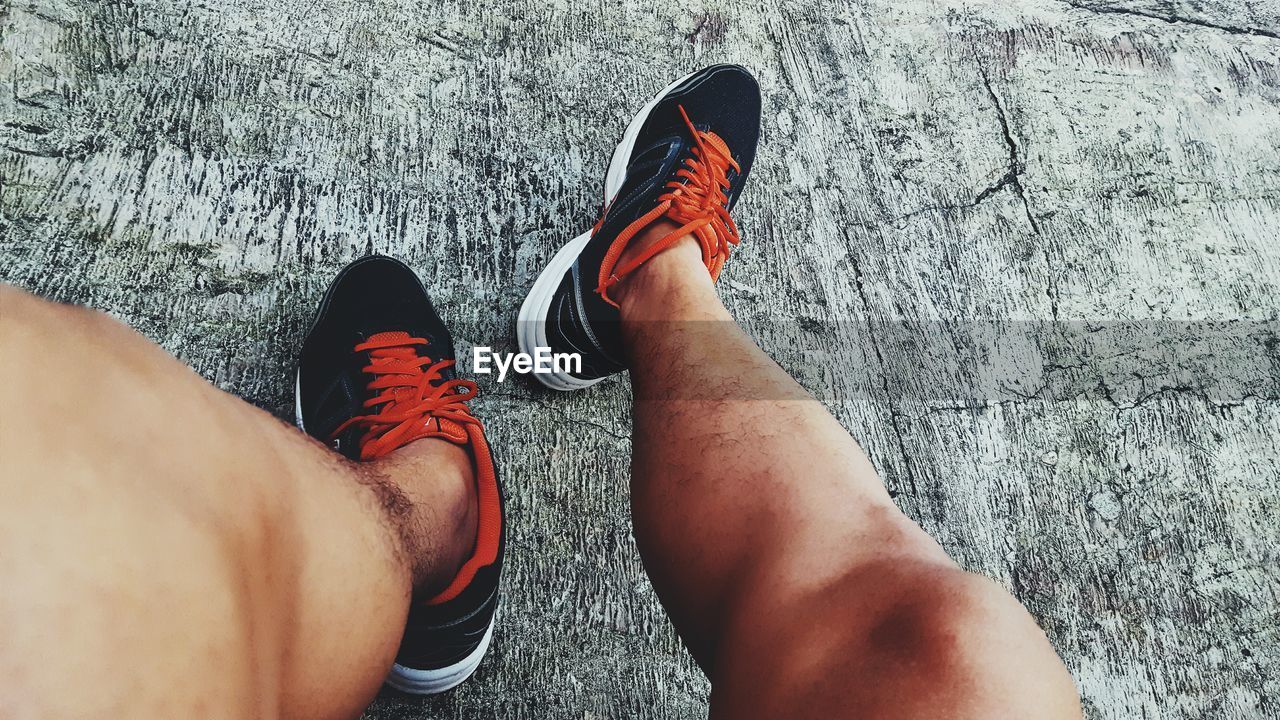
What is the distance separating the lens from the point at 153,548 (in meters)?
0.48

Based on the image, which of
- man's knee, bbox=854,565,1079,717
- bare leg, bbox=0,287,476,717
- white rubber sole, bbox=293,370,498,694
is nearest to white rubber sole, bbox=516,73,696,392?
white rubber sole, bbox=293,370,498,694

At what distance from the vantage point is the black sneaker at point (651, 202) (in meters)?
1.21

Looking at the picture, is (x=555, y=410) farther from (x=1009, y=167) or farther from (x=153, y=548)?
(x=1009, y=167)

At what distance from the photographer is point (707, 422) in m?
0.94

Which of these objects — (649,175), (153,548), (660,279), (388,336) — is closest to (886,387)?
(660,279)

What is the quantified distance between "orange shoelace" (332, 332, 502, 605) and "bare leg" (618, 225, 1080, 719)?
21 centimetres

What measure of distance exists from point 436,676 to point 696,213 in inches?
32.1

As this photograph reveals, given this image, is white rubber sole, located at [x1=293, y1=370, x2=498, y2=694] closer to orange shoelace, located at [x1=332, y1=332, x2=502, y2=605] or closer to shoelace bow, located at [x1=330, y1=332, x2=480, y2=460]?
orange shoelace, located at [x1=332, y1=332, x2=502, y2=605]

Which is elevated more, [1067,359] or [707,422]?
[707,422]

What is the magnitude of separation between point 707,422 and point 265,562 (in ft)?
1.72

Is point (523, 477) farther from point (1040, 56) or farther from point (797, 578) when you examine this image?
point (1040, 56)

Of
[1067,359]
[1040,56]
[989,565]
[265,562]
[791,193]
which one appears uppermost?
[265,562]

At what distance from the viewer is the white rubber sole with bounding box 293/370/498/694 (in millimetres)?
977

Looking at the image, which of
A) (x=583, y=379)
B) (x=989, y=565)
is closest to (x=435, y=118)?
(x=583, y=379)
